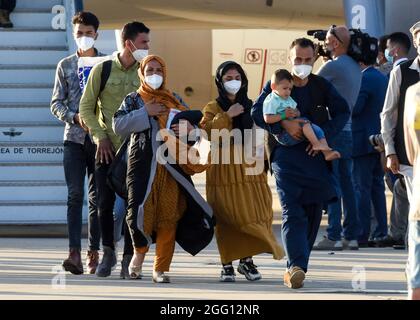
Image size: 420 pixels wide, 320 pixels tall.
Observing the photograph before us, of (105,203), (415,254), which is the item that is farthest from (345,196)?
(415,254)

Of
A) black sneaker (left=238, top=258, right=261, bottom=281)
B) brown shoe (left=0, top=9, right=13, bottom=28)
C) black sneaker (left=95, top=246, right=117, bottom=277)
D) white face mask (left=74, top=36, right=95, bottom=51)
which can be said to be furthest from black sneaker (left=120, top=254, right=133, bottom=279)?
brown shoe (left=0, top=9, right=13, bottom=28)

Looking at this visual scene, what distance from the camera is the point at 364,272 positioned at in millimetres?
10805

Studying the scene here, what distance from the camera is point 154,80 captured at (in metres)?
10.0

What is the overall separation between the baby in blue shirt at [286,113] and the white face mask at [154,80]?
771 mm

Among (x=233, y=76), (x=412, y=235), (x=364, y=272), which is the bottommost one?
(x=364, y=272)

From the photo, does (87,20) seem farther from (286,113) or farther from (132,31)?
(286,113)

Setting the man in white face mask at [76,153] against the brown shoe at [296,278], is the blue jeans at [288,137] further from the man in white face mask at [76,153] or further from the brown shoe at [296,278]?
the man in white face mask at [76,153]

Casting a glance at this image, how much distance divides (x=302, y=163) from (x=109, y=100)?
1615 mm

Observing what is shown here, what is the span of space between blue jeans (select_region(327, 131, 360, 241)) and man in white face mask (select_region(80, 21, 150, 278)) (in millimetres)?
2610

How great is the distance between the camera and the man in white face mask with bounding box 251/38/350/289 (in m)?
9.67

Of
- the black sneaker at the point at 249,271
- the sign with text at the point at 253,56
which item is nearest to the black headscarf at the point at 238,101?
the black sneaker at the point at 249,271

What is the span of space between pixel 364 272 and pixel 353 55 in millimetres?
2487
